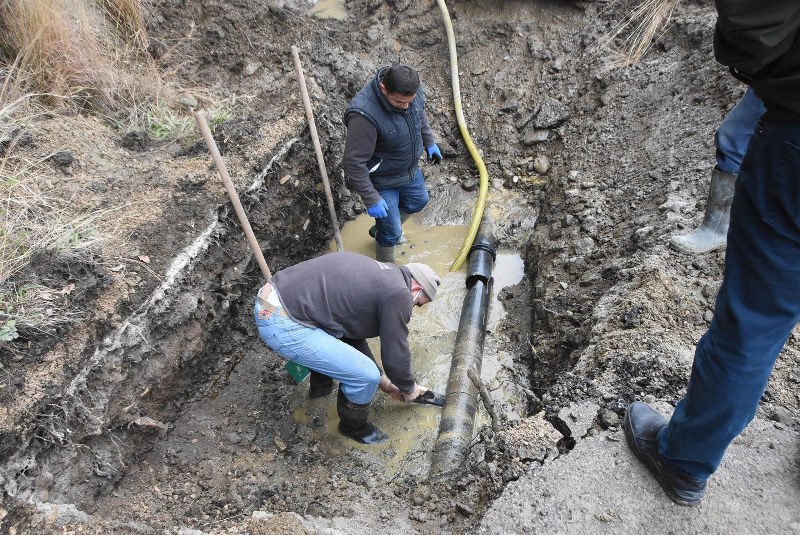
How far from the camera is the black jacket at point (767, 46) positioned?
52.8 inches

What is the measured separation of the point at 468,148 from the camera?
582 cm

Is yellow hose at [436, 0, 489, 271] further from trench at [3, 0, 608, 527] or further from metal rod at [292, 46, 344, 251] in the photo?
metal rod at [292, 46, 344, 251]

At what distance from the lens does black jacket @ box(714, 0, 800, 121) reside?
4.40 ft

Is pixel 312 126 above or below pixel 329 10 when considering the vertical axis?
below

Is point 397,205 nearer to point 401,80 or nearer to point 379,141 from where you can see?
point 379,141

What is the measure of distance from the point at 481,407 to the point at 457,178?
116 inches

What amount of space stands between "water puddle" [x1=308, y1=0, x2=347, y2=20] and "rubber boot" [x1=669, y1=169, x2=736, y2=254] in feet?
16.1

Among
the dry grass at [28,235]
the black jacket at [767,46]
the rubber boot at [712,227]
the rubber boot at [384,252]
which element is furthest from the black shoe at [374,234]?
the black jacket at [767,46]

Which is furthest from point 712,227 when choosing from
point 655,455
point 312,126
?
point 312,126

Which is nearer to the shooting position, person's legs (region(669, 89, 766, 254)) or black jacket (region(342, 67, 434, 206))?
person's legs (region(669, 89, 766, 254))

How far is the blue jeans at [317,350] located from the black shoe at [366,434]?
53 cm

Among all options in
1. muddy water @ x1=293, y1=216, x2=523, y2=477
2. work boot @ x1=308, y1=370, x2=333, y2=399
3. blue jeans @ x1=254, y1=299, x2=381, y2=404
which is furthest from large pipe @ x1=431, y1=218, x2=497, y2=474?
work boot @ x1=308, y1=370, x2=333, y2=399

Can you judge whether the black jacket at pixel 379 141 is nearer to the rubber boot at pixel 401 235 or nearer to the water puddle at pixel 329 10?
the rubber boot at pixel 401 235

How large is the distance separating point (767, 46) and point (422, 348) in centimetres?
326
